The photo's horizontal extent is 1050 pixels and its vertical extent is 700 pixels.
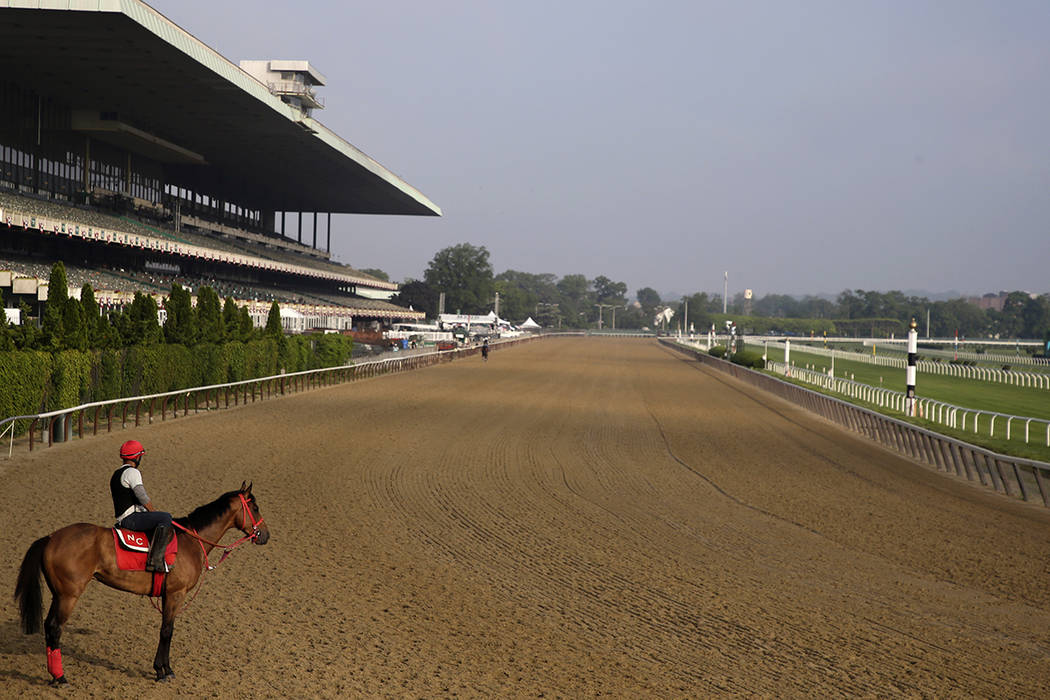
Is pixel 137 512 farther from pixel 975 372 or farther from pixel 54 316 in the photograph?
pixel 975 372

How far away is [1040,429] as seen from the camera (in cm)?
2188

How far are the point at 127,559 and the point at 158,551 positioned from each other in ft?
0.62

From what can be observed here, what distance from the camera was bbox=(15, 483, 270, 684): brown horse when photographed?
5.25 m

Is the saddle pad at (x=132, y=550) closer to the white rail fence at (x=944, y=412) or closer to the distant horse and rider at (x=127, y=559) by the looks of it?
the distant horse and rider at (x=127, y=559)

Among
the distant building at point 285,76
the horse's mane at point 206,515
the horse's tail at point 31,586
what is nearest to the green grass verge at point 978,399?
the horse's mane at point 206,515

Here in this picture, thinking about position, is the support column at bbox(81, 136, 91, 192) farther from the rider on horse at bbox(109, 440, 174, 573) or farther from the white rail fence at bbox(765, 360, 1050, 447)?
the rider on horse at bbox(109, 440, 174, 573)

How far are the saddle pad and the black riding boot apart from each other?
0.09 ft

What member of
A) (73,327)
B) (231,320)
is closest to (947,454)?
(73,327)

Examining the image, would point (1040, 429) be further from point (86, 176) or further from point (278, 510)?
point (86, 176)

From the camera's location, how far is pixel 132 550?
548cm

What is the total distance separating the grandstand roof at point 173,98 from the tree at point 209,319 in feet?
38.0

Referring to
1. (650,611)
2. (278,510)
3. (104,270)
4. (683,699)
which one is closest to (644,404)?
(278,510)

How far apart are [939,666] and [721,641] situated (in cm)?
150

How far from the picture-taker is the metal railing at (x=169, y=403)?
15585 millimetres
